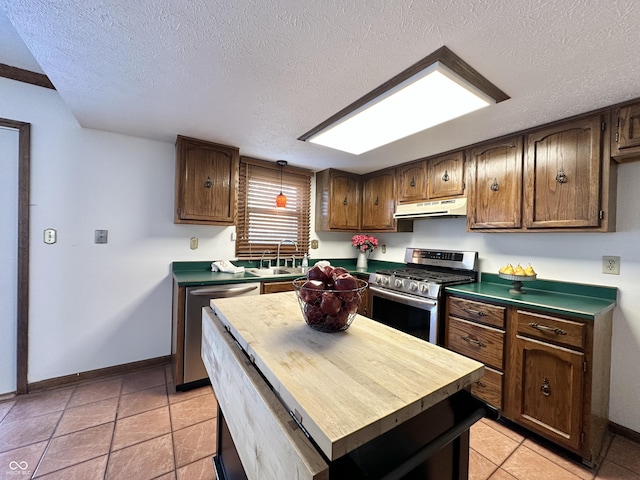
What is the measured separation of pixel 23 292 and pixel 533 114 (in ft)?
13.0

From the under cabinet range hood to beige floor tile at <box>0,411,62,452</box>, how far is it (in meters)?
3.29

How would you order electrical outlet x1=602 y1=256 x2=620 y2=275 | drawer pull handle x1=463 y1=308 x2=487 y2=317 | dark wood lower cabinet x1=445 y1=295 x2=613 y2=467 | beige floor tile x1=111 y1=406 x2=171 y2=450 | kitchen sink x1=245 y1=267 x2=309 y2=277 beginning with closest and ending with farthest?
dark wood lower cabinet x1=445 y1=295 x2=613 y2=467
beige floor tile x1=111 y1=406 x2=171 y2=450
electrical outlet x1=602 y1=256 x2=620 y2=275
drawer pull handle x1=463 y1=308 x2=487 y2=317
kitchen sink x1=245 y1=267 x2=309 y2=277

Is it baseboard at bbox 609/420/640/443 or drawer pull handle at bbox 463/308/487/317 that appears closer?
baseboard at bbox 609/420/640/443

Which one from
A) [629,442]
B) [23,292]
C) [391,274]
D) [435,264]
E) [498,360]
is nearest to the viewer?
[629,442]

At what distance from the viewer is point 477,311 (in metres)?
2.06

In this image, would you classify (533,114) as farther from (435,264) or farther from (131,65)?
(131,65)

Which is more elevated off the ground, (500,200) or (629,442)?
(500,200)

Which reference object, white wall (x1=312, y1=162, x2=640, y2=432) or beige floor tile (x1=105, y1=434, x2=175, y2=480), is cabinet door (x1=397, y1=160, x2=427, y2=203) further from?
beige floor tile (x1=105, y1=434, x2=175, y2=480)

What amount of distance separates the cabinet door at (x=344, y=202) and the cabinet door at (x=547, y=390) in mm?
2151

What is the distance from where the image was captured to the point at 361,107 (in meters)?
1.71

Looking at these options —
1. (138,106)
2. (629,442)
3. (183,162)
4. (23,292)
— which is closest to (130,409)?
(23,292)

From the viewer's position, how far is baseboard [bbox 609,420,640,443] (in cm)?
182

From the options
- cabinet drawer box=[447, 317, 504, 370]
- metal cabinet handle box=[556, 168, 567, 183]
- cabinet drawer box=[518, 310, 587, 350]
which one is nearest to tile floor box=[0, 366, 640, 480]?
cabinet drawer box=[447, 317, 504, 370]

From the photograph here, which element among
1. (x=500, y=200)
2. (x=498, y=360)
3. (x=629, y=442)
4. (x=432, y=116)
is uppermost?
(x=432, y=116)
